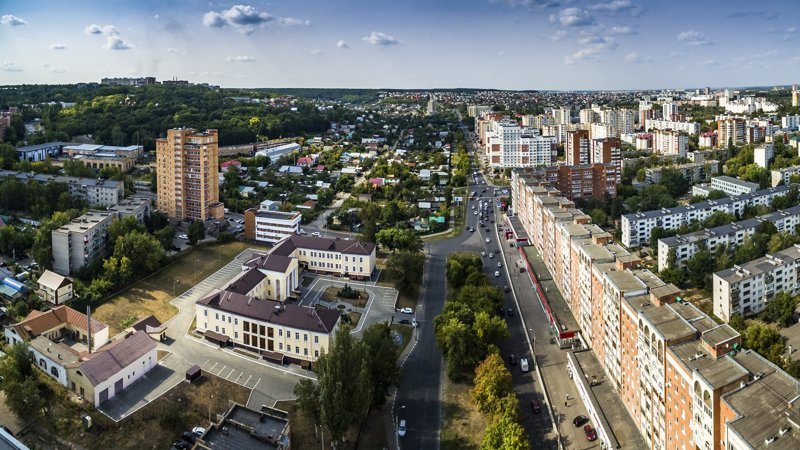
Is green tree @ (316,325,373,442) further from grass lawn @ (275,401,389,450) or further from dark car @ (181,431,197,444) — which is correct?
dark car @ (181,431,197,444)

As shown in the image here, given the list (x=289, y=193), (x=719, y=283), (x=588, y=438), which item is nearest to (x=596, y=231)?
(x=719, y=283)

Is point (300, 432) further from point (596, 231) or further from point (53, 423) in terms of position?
point (596, 231)

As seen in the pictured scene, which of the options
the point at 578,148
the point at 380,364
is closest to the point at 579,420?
the point at 380,364

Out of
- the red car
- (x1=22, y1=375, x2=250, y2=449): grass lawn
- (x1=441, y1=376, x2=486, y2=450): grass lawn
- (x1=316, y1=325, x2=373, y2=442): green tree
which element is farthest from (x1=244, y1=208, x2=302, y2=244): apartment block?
the red car

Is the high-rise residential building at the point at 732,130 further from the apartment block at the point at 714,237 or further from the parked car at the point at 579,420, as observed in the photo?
the parked car at the point at 579,420

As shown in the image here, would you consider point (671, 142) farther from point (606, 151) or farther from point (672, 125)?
point (672, 125)

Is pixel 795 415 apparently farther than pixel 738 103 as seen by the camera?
No
